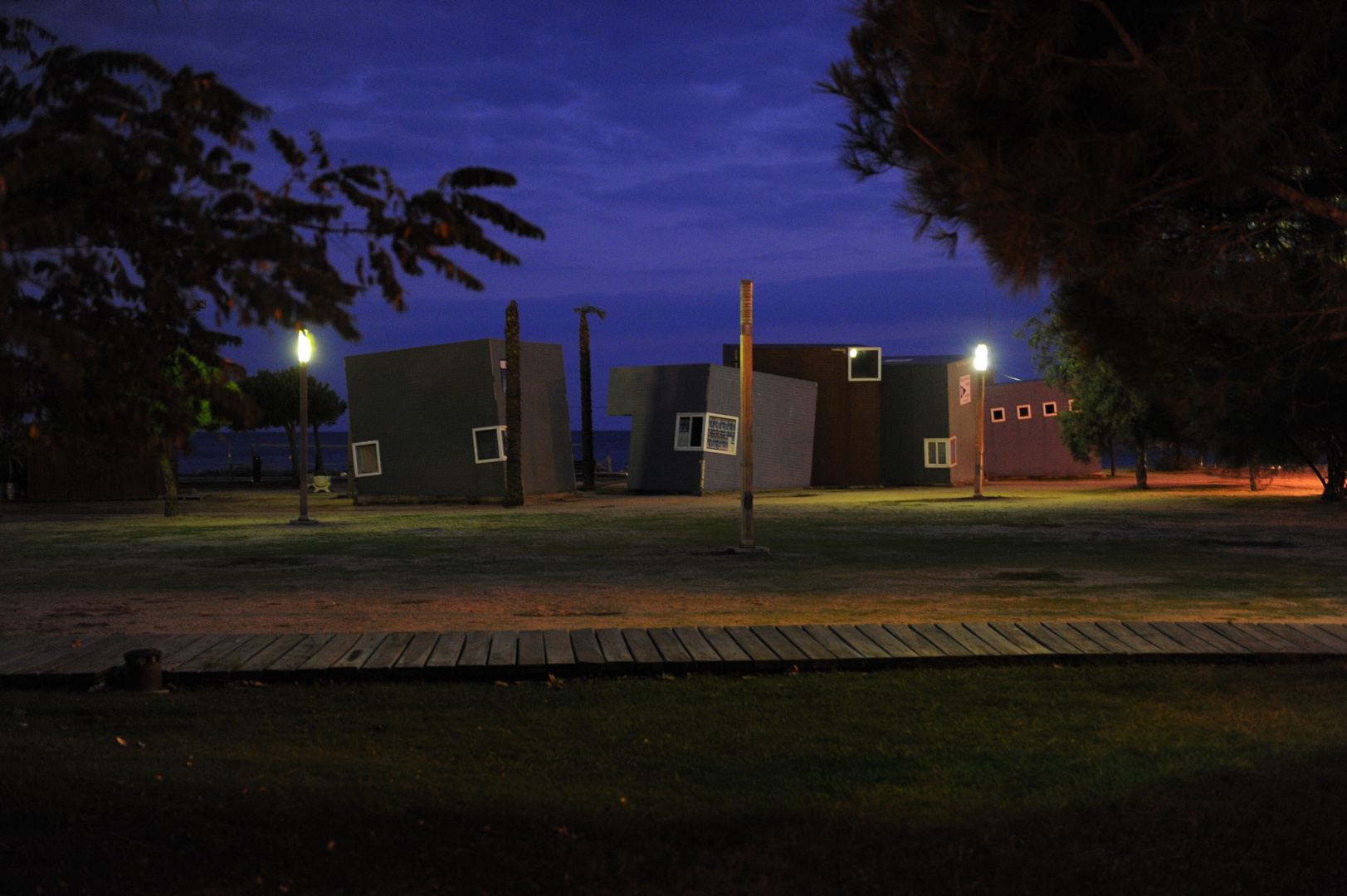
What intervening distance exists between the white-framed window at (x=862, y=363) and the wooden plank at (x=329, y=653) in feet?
109

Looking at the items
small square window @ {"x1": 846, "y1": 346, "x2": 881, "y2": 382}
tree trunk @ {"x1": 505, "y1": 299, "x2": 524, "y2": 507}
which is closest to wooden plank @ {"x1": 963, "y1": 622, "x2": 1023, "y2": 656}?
tree trunk @ {"x1": 505, "y1": 299, "x2": 524, "y2": 507}

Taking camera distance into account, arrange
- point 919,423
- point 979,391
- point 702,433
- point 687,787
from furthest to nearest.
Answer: point 919,423, point 702,433, point 979,391, point 687,787

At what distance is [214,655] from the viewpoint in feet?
19.4

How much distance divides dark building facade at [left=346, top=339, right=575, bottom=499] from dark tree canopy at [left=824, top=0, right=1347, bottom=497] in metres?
20.0

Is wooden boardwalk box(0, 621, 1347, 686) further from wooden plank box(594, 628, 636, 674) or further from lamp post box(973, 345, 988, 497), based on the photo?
lamp post box(973, 345, 988, 497)

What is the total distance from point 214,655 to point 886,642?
3937mm

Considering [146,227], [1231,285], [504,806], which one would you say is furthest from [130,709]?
[1231,285]

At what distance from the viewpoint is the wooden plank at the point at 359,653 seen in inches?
221

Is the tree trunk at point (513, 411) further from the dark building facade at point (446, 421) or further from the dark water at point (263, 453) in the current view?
the dark water at point (263, 453)

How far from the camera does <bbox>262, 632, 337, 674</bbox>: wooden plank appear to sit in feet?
18.4

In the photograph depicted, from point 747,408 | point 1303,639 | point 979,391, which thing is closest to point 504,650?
point 1303,639

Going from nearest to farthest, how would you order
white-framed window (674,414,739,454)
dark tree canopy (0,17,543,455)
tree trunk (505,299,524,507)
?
dark tree canopy (0,17,543,455) < tree trunk (505,299,524,507) < white-framed window (674,414,739,454)

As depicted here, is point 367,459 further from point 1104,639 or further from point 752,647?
point 1104,639

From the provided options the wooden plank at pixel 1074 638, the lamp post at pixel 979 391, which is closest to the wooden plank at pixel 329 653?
the wooden plank at pixel 1074 638
